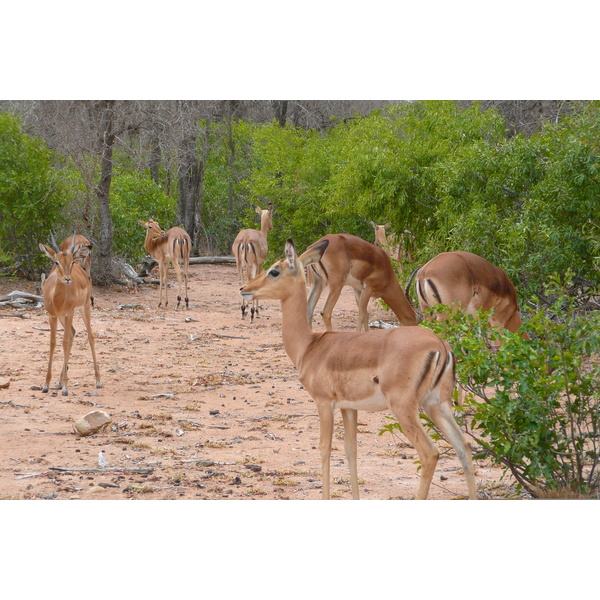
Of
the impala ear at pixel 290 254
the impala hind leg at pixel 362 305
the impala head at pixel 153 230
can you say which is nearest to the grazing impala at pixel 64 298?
the impala hind leg at pixel 362 305

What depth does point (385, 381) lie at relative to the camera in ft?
12.5

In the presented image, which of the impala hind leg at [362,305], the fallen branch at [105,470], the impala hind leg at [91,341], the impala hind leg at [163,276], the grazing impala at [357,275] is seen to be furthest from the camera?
the impala hind leg at [163,276]

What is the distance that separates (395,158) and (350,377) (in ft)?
19.5

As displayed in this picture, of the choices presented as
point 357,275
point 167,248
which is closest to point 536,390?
point 357,275

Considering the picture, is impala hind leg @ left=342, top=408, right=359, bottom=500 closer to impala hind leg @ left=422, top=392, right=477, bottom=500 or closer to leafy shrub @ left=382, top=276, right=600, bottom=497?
impala hind leg @ left=422, top=392, right=477, bottom=500

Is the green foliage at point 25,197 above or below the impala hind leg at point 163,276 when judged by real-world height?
above

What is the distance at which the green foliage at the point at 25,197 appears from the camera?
11.7 meters

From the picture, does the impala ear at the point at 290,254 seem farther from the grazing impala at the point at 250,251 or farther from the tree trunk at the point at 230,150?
the tree trunk at the point at 230,150

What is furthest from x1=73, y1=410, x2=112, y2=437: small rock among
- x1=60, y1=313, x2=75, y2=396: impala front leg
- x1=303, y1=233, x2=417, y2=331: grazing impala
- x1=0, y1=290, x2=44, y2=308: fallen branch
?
x1=0, y1=290, x2=44, y2=308: fallen branch

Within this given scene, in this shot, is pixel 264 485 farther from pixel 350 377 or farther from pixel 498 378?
pixel 498 378

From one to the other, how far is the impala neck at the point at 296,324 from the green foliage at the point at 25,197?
8010mm

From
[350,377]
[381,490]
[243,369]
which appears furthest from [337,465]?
[243,369]

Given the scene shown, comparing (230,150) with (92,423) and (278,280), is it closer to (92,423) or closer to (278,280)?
(92,423)

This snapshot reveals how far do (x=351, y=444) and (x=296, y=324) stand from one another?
2.50 ft
